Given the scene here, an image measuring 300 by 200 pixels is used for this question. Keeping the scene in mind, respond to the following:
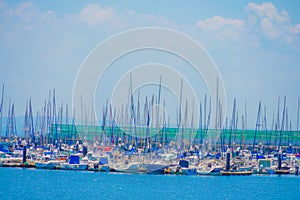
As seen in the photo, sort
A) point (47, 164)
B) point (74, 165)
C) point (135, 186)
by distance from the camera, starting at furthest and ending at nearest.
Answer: point (47, 164)
point (74, 165)
point (135, 186)

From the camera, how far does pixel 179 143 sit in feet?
237

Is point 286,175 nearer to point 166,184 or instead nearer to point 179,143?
point 179,143

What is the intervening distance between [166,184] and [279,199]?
31.8ft

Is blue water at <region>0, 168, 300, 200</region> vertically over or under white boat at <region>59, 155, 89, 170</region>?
under

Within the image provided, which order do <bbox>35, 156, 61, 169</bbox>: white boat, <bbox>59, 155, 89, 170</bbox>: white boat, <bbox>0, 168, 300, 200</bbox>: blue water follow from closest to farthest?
1. <bbox>0, 168, 300, 200</bbox>: blue water
2. <bbox>59, 155, 89, 170</bbox>: white boat
3. <bbox>35, 156, 61, 169</bbox>: white boat

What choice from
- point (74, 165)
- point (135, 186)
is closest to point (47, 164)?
point (74, 165)

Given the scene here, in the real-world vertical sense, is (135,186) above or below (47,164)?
below

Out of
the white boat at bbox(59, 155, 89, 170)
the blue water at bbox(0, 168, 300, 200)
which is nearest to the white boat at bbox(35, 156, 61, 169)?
the white boat at bbox(59, 155, 89, 170)

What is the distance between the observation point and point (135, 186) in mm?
51719

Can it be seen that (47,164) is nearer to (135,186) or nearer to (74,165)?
(74,165)

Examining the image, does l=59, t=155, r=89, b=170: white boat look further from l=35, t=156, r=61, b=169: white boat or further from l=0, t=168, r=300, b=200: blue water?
l=0, t=168, r=300, b=200: blue water

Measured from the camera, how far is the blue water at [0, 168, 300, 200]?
46344 millimetres

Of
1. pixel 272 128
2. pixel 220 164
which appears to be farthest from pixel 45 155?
pixel 272 128

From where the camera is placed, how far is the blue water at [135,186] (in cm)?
4634
